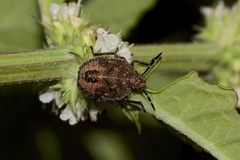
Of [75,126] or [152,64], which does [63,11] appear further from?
[75,126]

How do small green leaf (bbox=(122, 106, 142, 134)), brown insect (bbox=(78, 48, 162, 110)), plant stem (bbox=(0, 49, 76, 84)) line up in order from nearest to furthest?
1. plant stem (bbox=(0, 49, 76, 84))
2. brown insect (bbox=(78, 48, 162, 110))
3. small green leaf (bbox=(122, 106, 142, 134))

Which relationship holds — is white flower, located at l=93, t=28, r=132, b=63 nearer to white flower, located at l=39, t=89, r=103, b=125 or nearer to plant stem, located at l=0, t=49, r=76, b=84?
plant stem, located at l=0, t=49, r=76, b=84

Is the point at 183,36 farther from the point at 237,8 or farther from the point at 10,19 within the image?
the point at 10,19

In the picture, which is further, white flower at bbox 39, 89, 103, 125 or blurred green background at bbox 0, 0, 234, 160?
blurred green background at bbox 0, 0, 234, 160

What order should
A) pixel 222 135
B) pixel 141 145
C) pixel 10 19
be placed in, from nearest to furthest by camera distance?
pixel 222 135 < pixel 10 19 < pixel 141 145

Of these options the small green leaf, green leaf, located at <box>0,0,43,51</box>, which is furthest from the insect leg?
green leaf, located at <box>0,0,43,51</box>

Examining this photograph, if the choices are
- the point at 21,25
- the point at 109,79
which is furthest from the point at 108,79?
the point at 21,25

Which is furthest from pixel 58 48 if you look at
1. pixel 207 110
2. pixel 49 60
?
pixel 207 110
